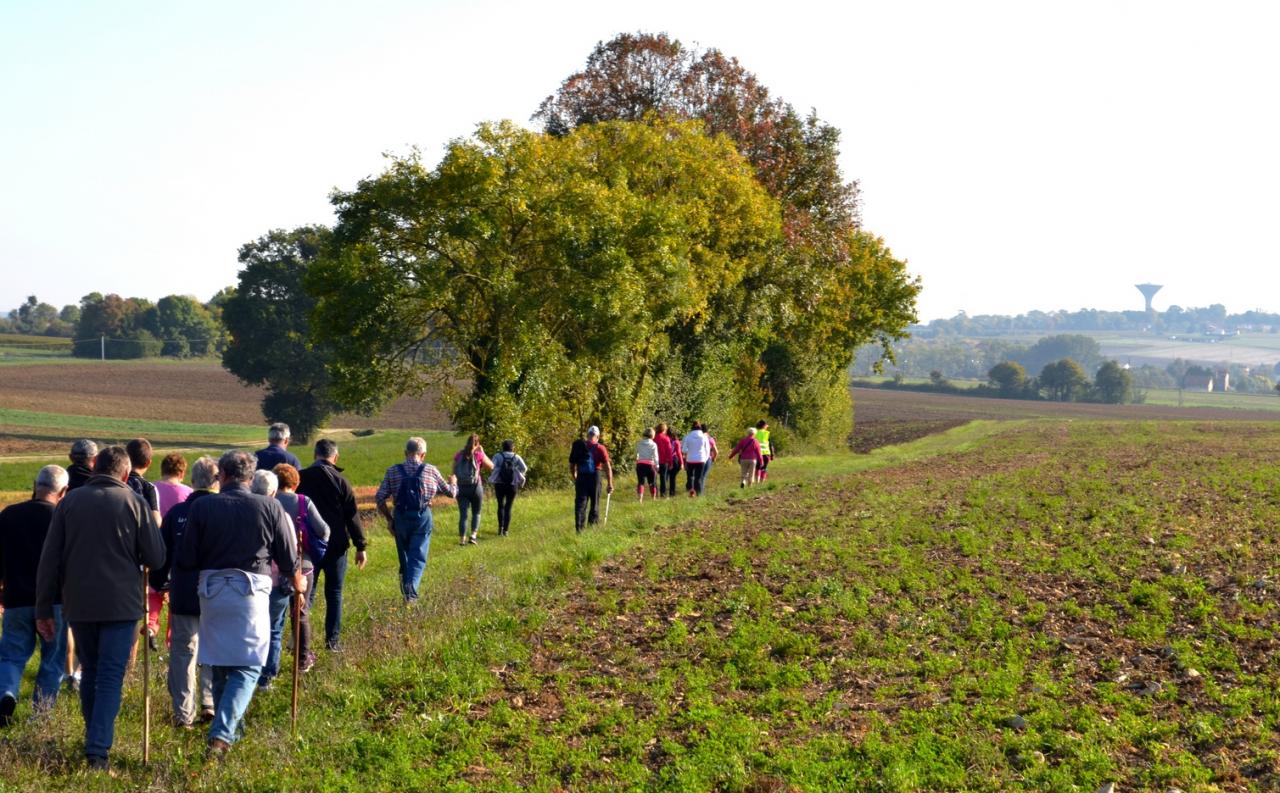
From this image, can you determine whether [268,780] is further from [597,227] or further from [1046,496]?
[597,227]

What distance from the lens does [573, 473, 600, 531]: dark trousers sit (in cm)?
2155

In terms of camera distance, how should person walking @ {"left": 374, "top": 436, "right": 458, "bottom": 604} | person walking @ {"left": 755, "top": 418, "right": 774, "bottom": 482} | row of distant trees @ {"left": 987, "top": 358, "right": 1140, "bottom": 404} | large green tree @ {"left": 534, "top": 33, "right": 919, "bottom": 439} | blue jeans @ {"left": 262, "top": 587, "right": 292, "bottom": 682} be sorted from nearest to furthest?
1. blue jeans @ {"left": 262, "top": 587, "right": 292, "bottom": 682}
2. person walking @ {"left": 374, "top": 436, "right": 458, "bottom": 604}
3. person walking @ {"left": 755, "top": 418, "right": 774, "bottom": 482}
4. large green tree @ {"left": 534, "top": 33, "right": 919, "bottom": 439}
5. row of distant trees @ {"left": 987, "top": 358, "right": 1140, "bottom": 404}

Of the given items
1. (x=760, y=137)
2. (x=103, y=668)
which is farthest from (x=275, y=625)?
(x=760, y=137)

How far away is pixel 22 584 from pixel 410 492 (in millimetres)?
5045

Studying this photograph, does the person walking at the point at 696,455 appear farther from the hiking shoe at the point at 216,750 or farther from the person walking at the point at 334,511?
the hiking shoe at the point at 216,750

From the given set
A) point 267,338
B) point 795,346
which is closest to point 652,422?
point 795,346

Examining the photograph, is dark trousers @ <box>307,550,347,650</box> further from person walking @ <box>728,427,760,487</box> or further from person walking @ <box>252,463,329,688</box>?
person walking @ <box>728,427,760,487</box>

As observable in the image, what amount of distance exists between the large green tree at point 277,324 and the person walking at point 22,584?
64.6m

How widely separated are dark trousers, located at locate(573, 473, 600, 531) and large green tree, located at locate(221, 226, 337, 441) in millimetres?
54319

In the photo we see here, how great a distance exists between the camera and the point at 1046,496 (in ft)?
83.0

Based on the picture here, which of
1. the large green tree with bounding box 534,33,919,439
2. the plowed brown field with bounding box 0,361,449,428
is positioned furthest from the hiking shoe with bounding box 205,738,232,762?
the plowed brown field with bounding box 0,361,449,428

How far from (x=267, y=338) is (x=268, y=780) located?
2705 inches

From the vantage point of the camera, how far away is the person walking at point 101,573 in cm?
888

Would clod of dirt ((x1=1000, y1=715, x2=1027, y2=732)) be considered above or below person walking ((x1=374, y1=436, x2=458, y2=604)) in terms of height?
below
